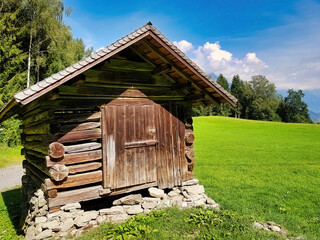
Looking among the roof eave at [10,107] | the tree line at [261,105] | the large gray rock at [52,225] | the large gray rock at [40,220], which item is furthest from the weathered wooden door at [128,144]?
the tree line at [261,105]

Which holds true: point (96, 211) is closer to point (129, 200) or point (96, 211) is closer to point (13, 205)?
point (129, 200)

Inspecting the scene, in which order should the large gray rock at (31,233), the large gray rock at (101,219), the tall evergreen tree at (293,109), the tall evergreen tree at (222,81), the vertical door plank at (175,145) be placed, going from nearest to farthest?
the large gray rock at (31,233)
the large gray rock at (101,219)
the vertical door plank at (175,145)
the tall evergreen tree at (293,109)
the tall evergreen tree at (222,81)

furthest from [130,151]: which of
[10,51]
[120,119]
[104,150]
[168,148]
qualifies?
[10,51]

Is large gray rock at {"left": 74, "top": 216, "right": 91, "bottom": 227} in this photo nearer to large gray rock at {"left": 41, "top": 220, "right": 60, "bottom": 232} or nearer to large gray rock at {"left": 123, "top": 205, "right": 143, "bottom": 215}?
large gray rock at {"left": 41, "top": 220, "right": 60, "bottom": 232}

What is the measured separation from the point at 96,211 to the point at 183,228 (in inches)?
100

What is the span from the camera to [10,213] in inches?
369

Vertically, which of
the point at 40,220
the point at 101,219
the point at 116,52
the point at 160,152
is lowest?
the point at 101,219

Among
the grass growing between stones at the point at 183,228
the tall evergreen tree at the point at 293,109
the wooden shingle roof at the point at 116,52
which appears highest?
the tall evergreen tree at the point at 293,109

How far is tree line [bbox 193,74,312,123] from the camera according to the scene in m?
83.2

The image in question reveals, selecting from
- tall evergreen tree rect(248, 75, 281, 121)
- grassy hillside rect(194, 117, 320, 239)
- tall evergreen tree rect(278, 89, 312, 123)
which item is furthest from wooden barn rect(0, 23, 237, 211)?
tall evergreen tree rect(278, 89, 312, 123)

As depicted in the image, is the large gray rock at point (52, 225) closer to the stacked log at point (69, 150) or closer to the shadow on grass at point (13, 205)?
the stacked log at point (69, 150)

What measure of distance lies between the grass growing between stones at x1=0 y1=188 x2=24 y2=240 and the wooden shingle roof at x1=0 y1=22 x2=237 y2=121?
3.81 metres

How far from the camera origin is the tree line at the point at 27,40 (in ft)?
82.3

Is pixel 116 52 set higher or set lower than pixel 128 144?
higher
